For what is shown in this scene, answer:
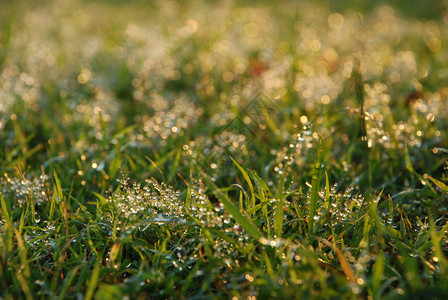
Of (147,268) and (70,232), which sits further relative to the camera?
(70,232)

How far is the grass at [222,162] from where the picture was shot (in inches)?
59.9

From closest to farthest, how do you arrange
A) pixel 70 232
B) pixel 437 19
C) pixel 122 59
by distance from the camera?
pixel 70 232
pixel 122 59
pixel 437 19

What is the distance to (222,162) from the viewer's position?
2.25 meters

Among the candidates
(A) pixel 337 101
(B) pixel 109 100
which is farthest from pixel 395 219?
(B) pixel 109 100

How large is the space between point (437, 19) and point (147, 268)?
18.2ft

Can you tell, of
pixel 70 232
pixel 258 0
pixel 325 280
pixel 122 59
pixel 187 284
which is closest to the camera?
pixel 325 280

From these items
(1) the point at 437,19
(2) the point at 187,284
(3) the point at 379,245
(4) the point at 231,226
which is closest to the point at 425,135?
(3) the point at 379,245

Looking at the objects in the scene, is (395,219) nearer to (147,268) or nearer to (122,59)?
(147,268)

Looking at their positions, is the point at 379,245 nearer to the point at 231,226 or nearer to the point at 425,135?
the point at 231,226

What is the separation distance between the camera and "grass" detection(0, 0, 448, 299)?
59.9 inches

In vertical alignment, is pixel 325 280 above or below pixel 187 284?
above

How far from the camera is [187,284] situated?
1.49m

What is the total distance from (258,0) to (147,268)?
19.4 feet

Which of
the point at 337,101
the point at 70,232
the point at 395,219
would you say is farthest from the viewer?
the point at 337,101
